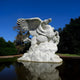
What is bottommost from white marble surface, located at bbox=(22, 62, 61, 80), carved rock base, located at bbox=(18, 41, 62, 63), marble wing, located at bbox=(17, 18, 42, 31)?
white marble surface, located at bbox=(22, 62, 61, 80)

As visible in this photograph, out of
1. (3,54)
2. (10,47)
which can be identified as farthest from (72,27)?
(3,54)

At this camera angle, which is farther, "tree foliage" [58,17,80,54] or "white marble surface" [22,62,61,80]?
"tree foliage" [58,17,80,54]

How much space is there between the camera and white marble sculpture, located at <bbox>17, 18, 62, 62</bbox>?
27.1ft

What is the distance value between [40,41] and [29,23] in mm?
2169

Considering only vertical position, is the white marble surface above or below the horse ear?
below

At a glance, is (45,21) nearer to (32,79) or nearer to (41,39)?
(41,39)

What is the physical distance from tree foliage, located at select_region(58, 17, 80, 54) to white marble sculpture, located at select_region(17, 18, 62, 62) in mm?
14969

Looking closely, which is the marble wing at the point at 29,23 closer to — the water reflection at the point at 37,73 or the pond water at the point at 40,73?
the pond water at the point at 40,73

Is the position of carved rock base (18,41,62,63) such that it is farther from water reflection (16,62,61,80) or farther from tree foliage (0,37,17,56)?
tree foliage (0,37,17,56)

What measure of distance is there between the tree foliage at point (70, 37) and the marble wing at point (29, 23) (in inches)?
612

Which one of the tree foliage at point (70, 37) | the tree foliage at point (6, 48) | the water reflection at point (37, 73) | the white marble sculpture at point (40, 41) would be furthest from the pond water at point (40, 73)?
the tree foliage at point (70, 37)

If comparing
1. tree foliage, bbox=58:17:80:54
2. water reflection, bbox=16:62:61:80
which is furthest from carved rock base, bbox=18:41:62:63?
tree foliage, bbox=58:17:80:54

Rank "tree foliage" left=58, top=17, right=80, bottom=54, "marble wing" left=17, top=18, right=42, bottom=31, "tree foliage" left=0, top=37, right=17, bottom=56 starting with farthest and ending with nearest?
"tree foliage" left=58, top=17, right=80, bottom=54, "tree foliage" left=0, top=37, right=17, bottom=56, "marble wing" left=17, top=18, right=42, bottom=31

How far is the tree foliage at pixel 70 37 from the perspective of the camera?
2339 cm
